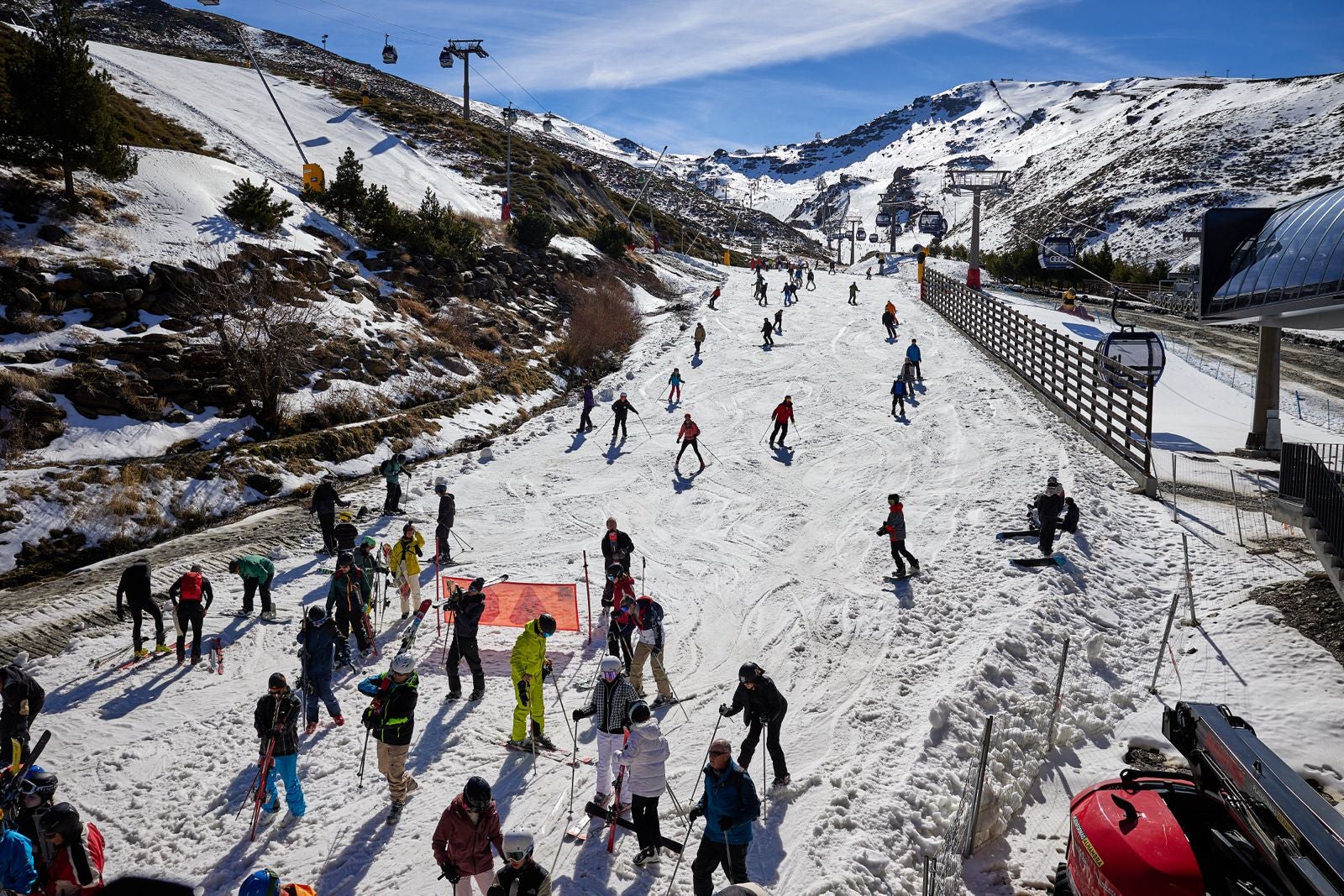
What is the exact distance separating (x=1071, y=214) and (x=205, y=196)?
11594 centimetres

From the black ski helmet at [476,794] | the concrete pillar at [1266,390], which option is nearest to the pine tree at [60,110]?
the black ski helmet at [476,794]

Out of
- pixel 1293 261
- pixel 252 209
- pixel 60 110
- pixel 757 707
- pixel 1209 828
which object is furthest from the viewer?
pixel 252 209

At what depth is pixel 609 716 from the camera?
25.7ft

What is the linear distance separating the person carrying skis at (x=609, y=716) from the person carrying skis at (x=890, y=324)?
93.5 feet

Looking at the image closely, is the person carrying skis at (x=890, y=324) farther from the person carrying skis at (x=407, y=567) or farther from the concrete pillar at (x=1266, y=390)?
the person carrying skis at (x=407, y=567)

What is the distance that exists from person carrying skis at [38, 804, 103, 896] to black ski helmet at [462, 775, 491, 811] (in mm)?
2687

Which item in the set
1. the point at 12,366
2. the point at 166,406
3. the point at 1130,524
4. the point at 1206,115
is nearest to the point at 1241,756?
the point at 1130,524

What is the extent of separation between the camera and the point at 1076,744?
9.56m

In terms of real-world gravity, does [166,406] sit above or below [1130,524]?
above

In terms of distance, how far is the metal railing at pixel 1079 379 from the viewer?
1788 cm

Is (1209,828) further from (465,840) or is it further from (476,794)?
(465,840)

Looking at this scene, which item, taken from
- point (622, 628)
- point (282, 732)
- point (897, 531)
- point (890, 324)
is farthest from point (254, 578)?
point (890, 324)

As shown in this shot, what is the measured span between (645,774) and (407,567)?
6791mm

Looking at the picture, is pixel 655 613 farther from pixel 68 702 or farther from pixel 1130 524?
pixel 1130 524
